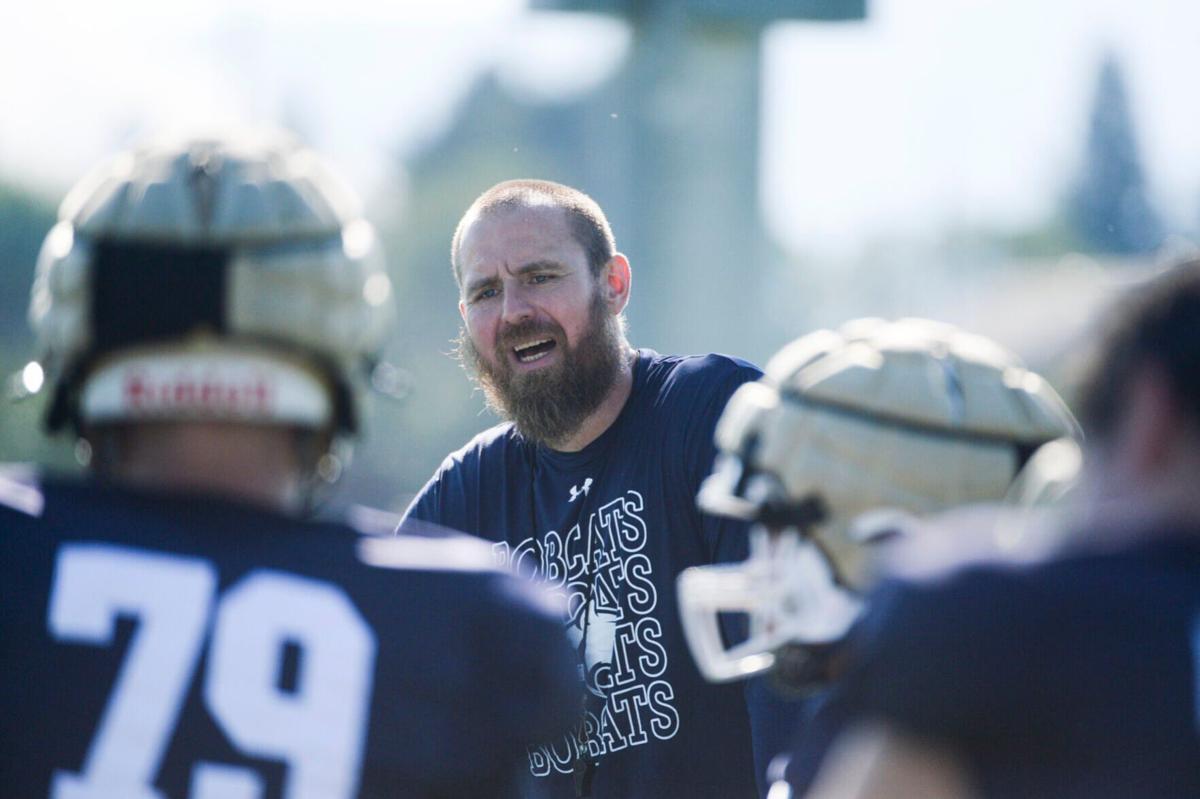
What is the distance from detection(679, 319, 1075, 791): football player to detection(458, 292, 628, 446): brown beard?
1.80m

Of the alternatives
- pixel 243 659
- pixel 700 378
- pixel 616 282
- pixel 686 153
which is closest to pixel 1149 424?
pixel 243 659

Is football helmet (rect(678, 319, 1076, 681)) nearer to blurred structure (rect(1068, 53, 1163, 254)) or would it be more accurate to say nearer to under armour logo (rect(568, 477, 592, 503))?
under armour logo (rect(568, 477, 592, 503))

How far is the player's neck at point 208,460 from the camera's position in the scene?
7.14 feet

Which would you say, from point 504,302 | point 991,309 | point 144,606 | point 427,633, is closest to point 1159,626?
point 427,633

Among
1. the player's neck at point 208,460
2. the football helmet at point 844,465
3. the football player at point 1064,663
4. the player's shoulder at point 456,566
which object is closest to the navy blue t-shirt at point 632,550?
the football helmet at point 844,465

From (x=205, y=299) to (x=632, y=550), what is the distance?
2.01 meters

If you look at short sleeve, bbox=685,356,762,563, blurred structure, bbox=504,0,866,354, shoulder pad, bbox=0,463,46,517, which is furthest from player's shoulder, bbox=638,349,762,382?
blurred structure, bbox=504,0,866,354

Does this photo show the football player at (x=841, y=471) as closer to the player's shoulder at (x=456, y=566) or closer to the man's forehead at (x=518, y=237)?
the player's shoulder at (x=456, y=566)

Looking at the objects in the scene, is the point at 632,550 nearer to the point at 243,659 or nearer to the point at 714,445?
the point at 714,445

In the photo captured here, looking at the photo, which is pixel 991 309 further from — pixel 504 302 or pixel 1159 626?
pixel 1159 626

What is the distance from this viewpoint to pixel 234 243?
7.18ft

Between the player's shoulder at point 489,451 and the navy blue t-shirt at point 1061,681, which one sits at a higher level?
the navy blue t-shirt at point 1061,681

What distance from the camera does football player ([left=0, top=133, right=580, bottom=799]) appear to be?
2047 mm

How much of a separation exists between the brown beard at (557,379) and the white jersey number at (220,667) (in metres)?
2.19
